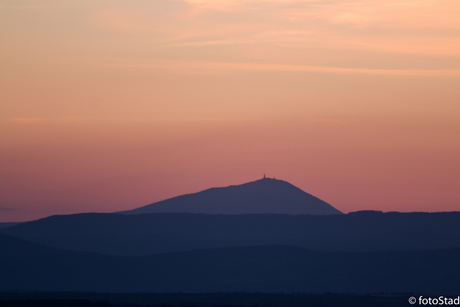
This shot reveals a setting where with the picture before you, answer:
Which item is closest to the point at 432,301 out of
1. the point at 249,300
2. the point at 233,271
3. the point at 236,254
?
the point at 249,300

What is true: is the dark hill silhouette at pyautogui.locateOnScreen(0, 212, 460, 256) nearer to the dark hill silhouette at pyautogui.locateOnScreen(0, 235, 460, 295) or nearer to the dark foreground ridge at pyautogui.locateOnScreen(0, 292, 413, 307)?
the dark hill silhouette at pyautogui.locateOnScreen(0, 235, 460, 295)

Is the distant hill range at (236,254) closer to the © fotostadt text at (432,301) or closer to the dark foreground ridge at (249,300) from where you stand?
the © fotostadt text at (432,301)

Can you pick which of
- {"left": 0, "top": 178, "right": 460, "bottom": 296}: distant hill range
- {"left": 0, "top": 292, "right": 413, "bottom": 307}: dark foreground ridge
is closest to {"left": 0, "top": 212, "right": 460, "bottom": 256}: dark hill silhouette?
{"left": 0, "top": 178, "right": 460, "bottom": 296}: distant hill range

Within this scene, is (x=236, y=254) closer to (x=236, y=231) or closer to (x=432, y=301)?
(x=236, y=231)

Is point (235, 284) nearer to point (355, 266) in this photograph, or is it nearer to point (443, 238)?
point (355, 266)

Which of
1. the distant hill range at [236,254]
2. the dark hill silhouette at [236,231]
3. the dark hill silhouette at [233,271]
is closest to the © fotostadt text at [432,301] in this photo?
the distant hill range at [236,254]

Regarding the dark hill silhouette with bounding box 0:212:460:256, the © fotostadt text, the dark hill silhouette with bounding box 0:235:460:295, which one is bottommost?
the © fotostadt text
